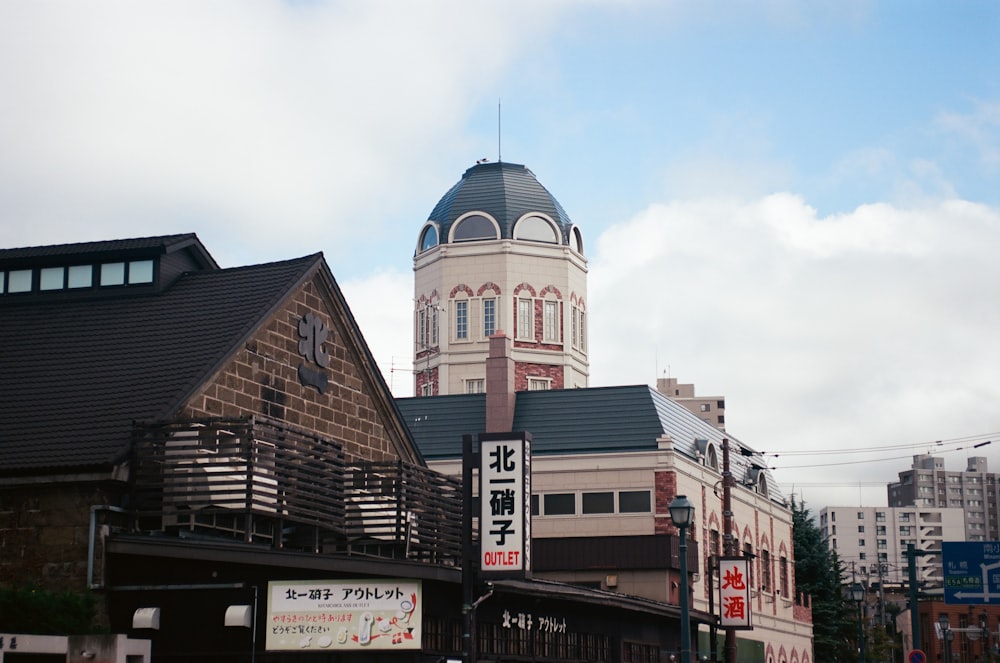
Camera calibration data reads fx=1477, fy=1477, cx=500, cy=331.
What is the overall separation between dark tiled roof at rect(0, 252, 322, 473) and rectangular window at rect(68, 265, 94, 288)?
0.50 metres

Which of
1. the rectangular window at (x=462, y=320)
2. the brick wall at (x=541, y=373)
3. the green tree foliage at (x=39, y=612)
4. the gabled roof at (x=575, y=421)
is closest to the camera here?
the green tree foliage at (x=39, y=612)

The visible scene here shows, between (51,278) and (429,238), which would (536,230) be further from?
(51,278)

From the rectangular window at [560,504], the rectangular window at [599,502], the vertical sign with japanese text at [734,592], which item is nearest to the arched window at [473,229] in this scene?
the rectangular window at [560,504]

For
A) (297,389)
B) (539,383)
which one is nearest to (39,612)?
(297,389)

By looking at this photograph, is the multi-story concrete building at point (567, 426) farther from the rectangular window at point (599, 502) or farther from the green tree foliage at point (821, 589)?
the green tree foliage at point (821, 589)

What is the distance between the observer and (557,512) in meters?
56.2

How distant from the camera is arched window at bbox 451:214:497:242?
7425 centimetres

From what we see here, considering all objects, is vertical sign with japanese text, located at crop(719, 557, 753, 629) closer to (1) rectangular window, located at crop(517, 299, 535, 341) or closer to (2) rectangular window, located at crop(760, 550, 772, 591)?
(2) rectangular window, located at crop(760, 550, 772, 591)

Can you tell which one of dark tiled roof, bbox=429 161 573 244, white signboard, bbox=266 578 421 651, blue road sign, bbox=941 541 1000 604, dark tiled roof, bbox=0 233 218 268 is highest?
dark tiled roof, bbox=429 161 573 244

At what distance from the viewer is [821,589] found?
78.8 meters

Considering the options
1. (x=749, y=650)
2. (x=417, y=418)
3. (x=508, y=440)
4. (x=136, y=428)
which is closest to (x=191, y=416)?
(x=136, y=428)

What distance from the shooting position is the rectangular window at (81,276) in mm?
32438

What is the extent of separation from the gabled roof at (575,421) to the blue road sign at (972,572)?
10.8m

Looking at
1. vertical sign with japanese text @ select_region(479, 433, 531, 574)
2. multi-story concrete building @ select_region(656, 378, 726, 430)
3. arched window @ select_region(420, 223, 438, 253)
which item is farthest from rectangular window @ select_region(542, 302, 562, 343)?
multi-story concrete building @ select_region(656, 378, 726, 430)
